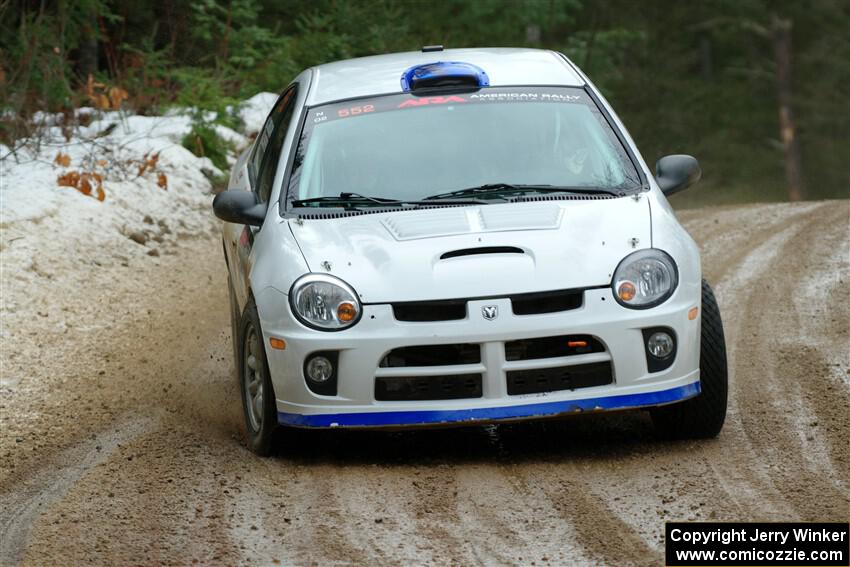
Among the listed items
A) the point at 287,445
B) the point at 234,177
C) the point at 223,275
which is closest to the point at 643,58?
the point at 223,275

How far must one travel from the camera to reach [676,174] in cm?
670

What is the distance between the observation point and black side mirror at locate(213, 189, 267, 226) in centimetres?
662

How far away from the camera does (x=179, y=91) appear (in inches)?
692

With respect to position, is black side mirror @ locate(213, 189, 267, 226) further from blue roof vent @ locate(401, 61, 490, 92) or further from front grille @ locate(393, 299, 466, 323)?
front grille @ locate(393, 299, 466, 323)

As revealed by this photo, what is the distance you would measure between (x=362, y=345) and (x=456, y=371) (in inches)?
16.2

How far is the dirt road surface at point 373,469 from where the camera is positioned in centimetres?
489

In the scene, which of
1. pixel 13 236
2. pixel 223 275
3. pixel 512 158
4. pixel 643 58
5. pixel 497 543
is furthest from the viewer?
pixel 643 58

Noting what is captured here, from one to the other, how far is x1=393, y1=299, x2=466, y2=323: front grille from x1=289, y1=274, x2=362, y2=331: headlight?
18 cm

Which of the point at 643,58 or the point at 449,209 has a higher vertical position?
the point at 449,209

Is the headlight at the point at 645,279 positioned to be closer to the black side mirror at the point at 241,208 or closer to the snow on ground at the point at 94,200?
the black side mirror at the point at 241,208

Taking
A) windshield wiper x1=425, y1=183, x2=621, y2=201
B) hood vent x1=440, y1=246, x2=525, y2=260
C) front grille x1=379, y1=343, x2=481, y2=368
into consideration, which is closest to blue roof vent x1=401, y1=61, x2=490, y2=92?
windshield wiper x1=425, y1=183, x2=621, y2=201

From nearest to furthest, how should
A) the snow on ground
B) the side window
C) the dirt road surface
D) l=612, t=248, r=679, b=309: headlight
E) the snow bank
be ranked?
the dirt road surface, l=612, t=248, r=679, b=309: headlight, the side window, the snow on ground, the snow bank

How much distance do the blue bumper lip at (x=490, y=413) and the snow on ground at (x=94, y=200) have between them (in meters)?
4.33

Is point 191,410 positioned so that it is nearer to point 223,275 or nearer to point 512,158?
point 512,158
